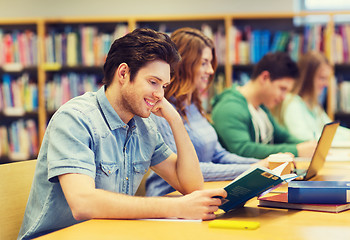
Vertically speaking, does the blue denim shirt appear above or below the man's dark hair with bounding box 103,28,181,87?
below

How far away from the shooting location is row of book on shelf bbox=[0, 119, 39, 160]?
4555 millimetres

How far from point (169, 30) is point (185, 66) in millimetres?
2532

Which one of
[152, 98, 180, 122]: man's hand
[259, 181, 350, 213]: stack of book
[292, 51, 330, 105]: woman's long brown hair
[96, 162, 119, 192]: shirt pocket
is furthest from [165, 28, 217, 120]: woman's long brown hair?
[292, 51, 330, 105]: woman's long brown hair

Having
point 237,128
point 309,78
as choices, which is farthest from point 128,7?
point 237,128

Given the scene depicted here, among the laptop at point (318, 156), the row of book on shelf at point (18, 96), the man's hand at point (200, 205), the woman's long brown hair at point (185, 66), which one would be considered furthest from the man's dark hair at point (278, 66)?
the row of book on shelf at point (18, 96)

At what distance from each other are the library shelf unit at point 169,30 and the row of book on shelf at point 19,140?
9 centimetres

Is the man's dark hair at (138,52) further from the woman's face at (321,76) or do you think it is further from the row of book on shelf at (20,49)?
the row of book on shelf at (20,49)

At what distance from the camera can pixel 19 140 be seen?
458cm

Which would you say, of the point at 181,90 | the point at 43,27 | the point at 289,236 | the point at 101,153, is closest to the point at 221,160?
the point at 181,90

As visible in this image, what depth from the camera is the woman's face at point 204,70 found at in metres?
2.19

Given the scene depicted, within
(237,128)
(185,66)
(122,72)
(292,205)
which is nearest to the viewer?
(292,205)

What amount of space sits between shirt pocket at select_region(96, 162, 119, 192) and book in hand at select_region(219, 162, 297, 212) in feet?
1.17

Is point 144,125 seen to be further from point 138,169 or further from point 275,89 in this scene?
point 275,89

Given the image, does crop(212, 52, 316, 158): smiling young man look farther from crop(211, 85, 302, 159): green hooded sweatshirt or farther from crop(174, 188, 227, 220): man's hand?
crop(174, 188, 227, 220): man's hand
